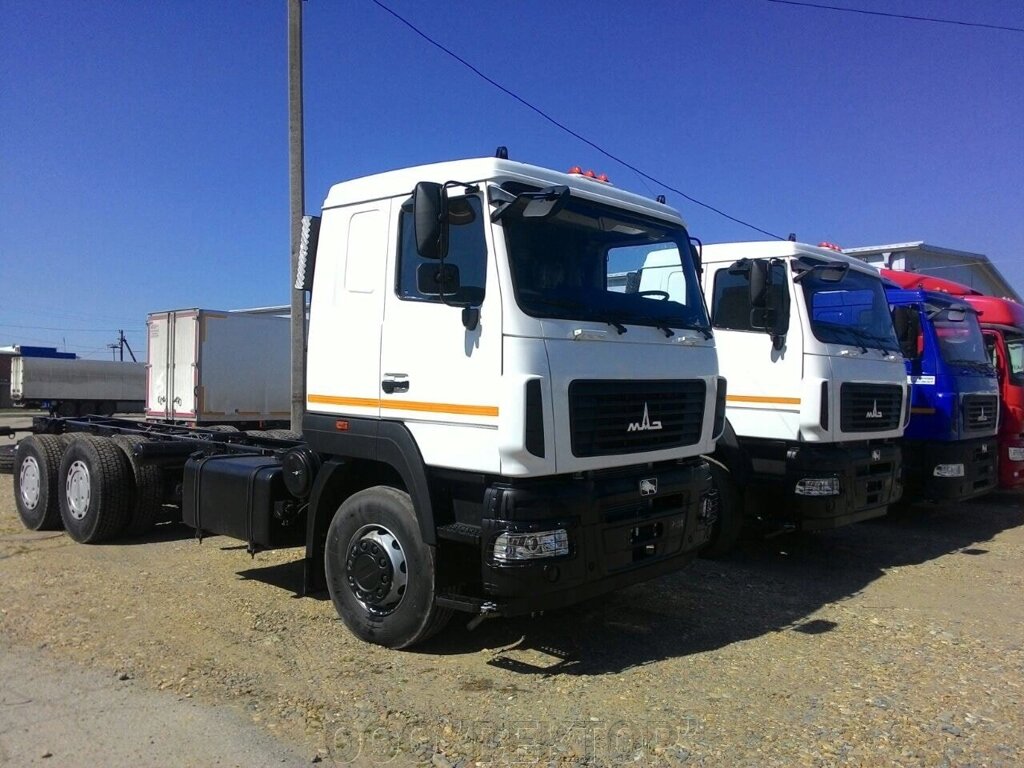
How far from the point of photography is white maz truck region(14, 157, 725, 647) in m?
4.41

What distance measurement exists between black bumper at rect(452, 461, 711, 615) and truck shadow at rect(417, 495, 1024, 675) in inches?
21.8

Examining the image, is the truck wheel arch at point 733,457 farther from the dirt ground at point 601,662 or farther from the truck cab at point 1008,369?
the truck cab at point 1008,369

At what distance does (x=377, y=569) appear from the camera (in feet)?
16.4

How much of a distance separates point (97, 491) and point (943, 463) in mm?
8845

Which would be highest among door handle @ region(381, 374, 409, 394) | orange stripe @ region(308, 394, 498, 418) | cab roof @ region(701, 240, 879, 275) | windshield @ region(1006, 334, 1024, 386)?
cab roof @ region(701, 240, 879, 275)

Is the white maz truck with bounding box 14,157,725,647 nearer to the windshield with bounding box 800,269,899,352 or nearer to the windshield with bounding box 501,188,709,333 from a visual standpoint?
the windshield with bounding box 501,188,709,333

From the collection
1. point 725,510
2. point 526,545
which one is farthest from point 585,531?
point 725,510

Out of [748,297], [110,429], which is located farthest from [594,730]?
[110,429]

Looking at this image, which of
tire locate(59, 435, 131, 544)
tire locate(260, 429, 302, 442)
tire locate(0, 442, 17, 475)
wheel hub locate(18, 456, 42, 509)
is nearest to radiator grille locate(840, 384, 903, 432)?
tire locate(260, 429, 302, 442)

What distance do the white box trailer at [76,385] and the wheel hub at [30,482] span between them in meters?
18.4

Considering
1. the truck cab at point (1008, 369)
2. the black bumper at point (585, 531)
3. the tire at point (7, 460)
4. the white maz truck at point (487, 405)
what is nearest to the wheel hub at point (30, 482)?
the tire at point (7, 460)

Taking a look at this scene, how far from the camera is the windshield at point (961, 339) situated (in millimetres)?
9359

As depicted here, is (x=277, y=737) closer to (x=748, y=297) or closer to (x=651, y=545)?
(x=651, y=545)

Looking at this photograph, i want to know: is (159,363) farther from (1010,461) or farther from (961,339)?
(1010,461)
